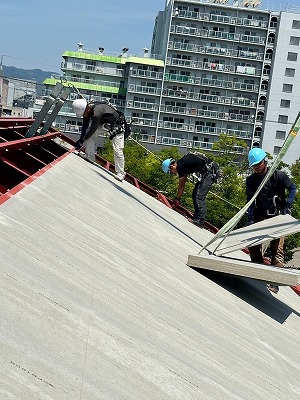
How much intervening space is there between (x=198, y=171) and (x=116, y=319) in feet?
32.1

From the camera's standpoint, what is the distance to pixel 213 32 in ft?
322

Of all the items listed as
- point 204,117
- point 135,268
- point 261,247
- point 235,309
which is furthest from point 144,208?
point 204,117

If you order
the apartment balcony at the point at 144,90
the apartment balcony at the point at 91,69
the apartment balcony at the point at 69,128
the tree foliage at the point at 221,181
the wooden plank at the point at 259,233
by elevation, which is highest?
the apartment balcony at the point at 91,69

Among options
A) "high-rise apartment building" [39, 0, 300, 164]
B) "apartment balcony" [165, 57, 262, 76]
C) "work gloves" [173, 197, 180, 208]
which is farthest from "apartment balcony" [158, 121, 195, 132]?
"work gloves" [173, 197, 180, 208]

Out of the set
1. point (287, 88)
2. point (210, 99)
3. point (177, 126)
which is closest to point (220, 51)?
point (210, 99)

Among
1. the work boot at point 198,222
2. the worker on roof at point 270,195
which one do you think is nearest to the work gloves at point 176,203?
the work boot at point 198,222

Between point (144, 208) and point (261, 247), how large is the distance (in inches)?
107

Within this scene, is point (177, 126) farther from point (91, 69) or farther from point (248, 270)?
point (248, 270)

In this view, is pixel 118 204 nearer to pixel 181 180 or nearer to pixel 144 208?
pixel 144 208

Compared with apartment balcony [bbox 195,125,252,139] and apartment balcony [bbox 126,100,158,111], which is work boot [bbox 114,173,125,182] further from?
apartment balcony [bbox 126,100,158,111]

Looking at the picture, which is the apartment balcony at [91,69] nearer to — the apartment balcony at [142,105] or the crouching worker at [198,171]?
the apartment balcony at [142,105]

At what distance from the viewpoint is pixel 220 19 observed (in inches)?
3875

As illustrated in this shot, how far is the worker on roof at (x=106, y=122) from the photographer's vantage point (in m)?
14.2

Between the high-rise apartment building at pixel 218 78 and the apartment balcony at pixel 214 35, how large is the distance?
116 mm
